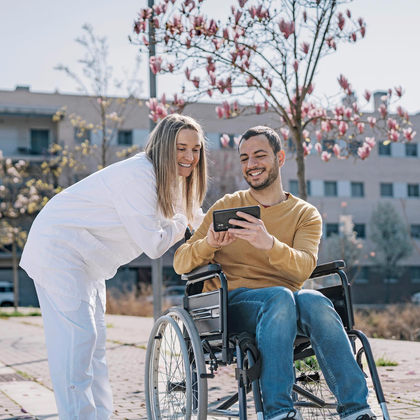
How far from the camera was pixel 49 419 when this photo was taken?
436 cm

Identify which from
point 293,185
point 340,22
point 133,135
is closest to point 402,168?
point 293,185

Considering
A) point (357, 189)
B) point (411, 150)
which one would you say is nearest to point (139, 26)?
point (357, 189)

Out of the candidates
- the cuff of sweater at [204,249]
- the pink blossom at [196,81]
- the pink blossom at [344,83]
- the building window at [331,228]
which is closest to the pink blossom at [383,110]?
the pink blossom at [344,83]

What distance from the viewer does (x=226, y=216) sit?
3.15 m

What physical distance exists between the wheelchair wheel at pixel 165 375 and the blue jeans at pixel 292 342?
505 millimetres

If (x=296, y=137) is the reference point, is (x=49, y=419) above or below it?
below

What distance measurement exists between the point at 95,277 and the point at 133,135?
34.6 metres

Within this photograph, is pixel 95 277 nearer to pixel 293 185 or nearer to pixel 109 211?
pixel 109 211

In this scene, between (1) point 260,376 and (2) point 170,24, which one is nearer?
(1) point 260,376

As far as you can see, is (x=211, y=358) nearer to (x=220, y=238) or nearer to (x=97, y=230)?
(x=220, y=238)

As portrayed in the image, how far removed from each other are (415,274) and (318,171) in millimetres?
9918

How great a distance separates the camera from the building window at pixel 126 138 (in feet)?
124

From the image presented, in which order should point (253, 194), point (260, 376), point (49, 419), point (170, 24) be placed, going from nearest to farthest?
point (260, 376)
point (253, 194)
point (49, 419)
point (170, 24)

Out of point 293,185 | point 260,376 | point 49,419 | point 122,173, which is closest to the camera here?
point 260,376
